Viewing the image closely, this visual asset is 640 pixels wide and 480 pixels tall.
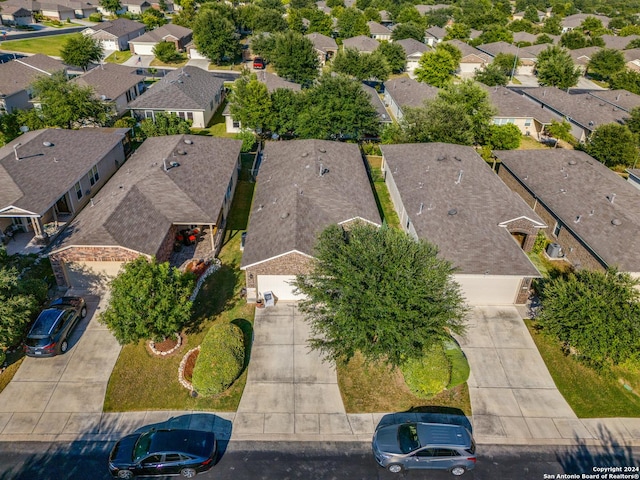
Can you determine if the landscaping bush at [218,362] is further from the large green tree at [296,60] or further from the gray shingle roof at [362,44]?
the gray shingle roof at [362,44]

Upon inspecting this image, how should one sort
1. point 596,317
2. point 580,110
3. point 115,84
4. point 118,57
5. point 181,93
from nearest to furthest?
point 596,317 < point 181,93 < point 580,110 < point 115,84 < point 118,57

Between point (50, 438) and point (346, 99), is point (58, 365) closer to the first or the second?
point (50, 438)

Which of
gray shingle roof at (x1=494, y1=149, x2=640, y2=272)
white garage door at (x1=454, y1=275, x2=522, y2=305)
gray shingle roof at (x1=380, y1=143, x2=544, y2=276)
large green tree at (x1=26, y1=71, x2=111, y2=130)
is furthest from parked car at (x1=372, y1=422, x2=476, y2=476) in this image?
large green tree at (x1=26, y1=71, x2=111, y2=130)

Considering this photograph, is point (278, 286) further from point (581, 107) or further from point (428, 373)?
point (581, 107)

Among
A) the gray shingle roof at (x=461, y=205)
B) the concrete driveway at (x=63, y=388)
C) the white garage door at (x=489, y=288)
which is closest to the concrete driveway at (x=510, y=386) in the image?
the white garage door at (x=489, y=288)

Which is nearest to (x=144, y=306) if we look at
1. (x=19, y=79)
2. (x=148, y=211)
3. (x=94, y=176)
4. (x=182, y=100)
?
(x=148, y=211)

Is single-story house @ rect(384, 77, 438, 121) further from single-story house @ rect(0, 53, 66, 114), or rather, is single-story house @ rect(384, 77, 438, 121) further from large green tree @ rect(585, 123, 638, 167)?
single-story house @ rect(0, 53, 66, 114)

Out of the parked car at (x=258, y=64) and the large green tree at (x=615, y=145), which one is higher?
the large green tree at (x=615, y=145)

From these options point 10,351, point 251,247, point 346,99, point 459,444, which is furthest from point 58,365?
point 346,99
